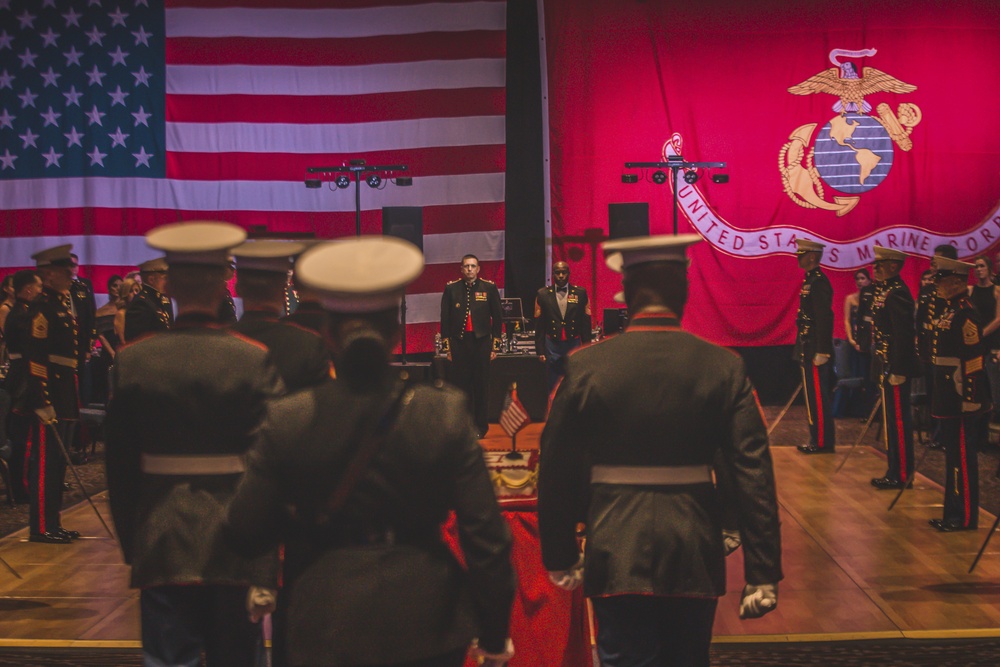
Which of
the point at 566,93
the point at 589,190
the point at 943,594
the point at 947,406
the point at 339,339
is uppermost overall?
the point at 566,93

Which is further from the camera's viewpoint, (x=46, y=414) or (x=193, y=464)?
(x=46, y=414)

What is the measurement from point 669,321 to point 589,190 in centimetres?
774

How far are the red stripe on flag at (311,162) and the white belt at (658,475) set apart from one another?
8.00m

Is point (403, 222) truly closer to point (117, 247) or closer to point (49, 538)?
point (117, 247)

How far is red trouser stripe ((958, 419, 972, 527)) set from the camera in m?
5.20

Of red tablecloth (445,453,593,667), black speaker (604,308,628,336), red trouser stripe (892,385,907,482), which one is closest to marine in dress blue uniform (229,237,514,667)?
red tablecloth (445,453,593,667)

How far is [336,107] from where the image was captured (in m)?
9.89

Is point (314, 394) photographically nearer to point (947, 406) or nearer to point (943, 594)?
point (943, 594)

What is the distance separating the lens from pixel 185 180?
388 inches

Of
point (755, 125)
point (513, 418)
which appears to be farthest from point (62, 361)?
point (755, 125)

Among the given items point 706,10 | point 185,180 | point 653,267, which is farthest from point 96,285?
point 653,267

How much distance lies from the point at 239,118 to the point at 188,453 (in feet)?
27.5

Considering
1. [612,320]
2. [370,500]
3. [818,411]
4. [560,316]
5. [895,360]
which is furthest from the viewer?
[560,316]

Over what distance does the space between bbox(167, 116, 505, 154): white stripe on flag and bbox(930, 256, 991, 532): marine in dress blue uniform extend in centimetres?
564
